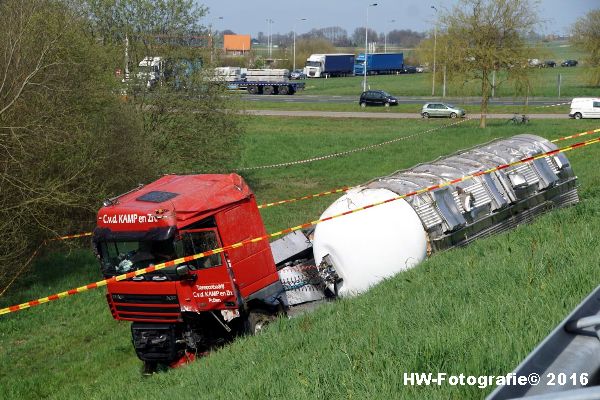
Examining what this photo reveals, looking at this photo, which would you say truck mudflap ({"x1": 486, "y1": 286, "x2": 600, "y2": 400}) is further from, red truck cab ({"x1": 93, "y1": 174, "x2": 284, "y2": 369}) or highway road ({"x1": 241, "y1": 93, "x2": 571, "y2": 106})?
highway road ({"x1": 241, "y1": 93, "x2": 571, "y2": 106})

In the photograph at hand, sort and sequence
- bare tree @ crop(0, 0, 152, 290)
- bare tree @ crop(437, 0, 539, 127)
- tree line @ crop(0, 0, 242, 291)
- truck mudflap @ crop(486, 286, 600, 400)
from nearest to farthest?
truck mudflap @ crop(486, 286, 600, 400)
bare tree @ crop(0, 0, 152, 290)
tree line @ crop(0, 0, 242, 291)
bare tree @ crop(437, 0, 539, 127)

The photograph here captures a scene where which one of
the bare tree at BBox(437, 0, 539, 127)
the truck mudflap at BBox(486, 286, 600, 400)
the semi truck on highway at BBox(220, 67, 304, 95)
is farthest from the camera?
the semi truck on highway at BBox(220, 67, 304, 95)

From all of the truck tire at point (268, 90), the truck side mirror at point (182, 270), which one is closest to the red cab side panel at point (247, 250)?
the truck side mirror at point (182, 270)

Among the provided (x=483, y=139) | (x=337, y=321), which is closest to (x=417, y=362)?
(x=337, y=321)

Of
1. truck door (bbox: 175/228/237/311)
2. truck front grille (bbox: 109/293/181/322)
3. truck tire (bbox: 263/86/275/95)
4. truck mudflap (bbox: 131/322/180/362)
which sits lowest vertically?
truck mudflap (bbox: 131/322/180/362)

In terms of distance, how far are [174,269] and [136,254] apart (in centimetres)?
64

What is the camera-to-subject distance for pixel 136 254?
11.4 metres

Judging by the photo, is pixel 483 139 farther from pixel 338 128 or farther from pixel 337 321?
pixel 337 321

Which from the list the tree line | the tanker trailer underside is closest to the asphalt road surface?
the tree line

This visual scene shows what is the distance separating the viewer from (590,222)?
1149 cm

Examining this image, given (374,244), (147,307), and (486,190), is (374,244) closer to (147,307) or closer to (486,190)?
(486,190)

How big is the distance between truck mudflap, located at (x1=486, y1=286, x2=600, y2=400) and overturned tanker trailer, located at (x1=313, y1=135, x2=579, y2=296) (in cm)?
822

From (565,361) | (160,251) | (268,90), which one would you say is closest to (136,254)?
(160,251)

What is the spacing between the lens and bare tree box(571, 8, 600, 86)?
219ft
